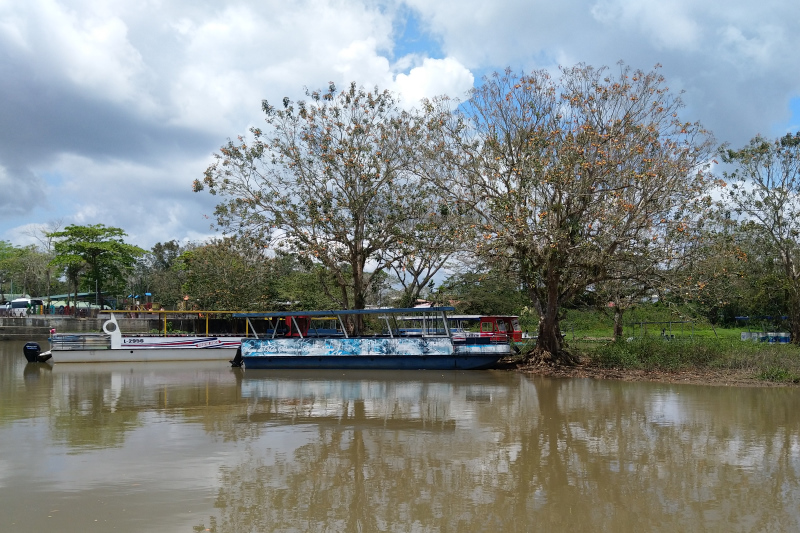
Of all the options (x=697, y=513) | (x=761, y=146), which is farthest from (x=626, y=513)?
(x=761, y=146)

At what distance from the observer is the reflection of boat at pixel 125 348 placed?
25297 mm

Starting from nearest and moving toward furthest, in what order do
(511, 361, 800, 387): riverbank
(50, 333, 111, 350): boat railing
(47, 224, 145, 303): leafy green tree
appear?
(511, 361, 800, 387): riverbank < (50, 333, 111, 350): boat railing < (47, 224, 145, 303): leafy green tree

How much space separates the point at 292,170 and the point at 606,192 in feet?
37.9

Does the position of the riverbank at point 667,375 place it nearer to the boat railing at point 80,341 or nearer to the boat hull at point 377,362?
the boat hull at point 377,362

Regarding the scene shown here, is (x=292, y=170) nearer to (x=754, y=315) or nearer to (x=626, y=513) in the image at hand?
(x=626, y=513)

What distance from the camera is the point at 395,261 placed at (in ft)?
83.8

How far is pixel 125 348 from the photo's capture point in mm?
25891

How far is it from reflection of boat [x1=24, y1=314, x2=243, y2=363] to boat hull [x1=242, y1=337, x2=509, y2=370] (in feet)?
15.8

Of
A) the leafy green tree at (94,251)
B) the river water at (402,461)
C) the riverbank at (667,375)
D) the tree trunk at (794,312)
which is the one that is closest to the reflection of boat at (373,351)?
the riverbank at (667,375)

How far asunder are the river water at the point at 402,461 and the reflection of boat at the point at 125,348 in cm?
1006

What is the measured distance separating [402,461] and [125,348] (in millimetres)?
20557

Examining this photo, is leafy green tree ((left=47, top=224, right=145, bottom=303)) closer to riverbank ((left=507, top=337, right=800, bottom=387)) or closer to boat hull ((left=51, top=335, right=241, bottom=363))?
boat hull ((left=51, top=335, right=241, bottom=363))

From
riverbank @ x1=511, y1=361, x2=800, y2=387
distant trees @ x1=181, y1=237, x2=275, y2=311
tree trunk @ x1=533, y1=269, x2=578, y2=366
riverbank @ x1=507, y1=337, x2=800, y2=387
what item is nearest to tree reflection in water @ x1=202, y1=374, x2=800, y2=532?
riverbank @ x1=511, y1=361, x2=800, y2=387

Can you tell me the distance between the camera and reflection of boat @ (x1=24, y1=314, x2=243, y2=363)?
25297mm
